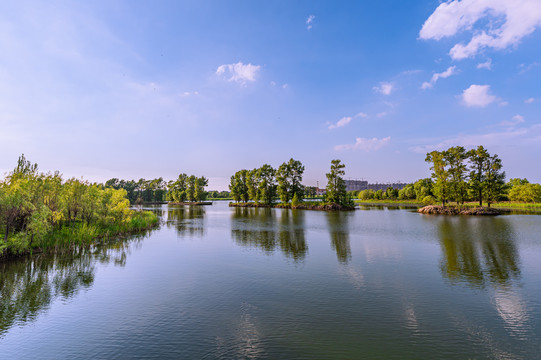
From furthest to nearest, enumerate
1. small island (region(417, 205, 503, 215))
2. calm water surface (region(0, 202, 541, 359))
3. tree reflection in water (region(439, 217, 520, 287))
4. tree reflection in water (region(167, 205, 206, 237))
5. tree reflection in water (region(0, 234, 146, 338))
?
small island (region(417, 205, 503, 215)) → tree reflection in water (region(167, 205, 206, 237)) → tree reflection in water (region(439, 217, 520, 287)) → tree reflection in water (region(0, 234, 146, 338)) → calm water surface (region(0, 202, 541, 359))

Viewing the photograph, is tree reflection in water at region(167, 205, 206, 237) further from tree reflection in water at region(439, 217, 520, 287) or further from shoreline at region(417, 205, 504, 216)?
shoreline at region(417, 205, 504, 216)

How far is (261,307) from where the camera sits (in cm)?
1183

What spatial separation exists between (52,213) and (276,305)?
79.2 feet

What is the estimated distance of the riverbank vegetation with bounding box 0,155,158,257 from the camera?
778 inches

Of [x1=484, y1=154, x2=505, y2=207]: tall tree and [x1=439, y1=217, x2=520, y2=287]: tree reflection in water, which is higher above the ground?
[x1=484, y1=154, x2=505, y2=207]: tall tree

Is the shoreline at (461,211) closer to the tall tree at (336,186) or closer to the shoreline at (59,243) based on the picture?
the tall tree at (336,186)

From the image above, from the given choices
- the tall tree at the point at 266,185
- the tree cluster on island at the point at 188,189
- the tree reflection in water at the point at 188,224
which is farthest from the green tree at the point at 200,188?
the tree reflection in water at the point at 188,224

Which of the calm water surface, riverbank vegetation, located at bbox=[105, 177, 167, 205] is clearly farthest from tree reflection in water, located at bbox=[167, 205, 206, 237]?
riverbank vegetation, located at bbox=[105, 177, 167, 205]

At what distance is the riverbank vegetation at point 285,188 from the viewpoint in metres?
87.2

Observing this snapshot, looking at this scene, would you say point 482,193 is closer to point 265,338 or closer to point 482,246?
point 482,246

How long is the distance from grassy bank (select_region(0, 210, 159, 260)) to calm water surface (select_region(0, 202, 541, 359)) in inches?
67.3

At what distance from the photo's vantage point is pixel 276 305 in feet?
39.4

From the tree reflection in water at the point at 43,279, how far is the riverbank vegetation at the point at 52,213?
1.67 m

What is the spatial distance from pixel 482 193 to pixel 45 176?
88259mm
